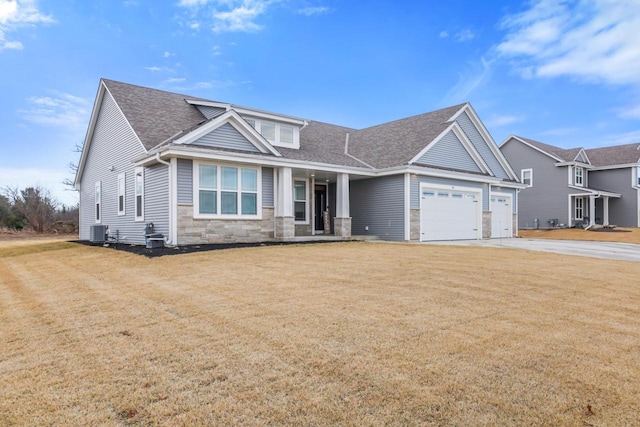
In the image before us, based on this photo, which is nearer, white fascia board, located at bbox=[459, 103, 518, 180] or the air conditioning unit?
the air conditioning unit

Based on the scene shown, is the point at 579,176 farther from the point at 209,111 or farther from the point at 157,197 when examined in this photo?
the point at 157,197

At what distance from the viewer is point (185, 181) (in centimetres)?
1279

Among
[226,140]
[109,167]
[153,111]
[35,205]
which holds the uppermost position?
[153,111]

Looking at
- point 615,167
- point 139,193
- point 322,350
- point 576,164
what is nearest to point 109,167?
Result: point 139,193

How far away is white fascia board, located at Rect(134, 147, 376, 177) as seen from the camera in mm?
12305

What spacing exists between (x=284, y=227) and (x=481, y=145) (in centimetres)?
1351

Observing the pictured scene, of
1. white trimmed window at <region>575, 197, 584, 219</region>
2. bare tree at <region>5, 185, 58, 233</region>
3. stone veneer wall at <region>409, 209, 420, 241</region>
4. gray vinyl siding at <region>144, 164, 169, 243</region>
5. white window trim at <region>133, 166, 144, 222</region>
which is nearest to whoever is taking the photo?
gray vinyl siding at <region>144, 164, 169, 243</region>

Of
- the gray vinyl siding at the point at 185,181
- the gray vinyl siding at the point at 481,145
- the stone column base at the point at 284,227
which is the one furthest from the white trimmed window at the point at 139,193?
the gray vinyl siding at the point at 481,145

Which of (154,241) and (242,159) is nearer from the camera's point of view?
(154,241)

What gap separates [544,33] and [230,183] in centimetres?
1566

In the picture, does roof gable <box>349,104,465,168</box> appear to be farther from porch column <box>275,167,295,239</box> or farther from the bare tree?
the bare tree

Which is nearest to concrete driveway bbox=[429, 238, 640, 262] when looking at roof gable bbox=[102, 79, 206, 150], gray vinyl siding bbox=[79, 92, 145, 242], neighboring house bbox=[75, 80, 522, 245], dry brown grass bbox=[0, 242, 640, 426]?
neighboring house bbox=[75, 80, 522, 245]

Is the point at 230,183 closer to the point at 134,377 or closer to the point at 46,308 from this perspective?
the point at 46,308

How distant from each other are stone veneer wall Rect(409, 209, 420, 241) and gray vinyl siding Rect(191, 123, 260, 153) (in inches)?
289
